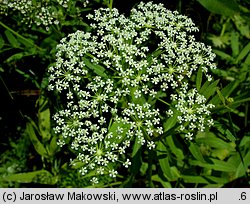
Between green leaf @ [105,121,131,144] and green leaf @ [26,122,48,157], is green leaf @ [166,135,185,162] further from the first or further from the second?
green leaf @ [26,122,48,157]

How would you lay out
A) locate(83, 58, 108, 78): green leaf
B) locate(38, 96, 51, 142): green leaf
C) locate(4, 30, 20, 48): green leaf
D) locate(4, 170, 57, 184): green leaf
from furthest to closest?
1. locate(38, 96, 51, 142): green leaf
2. locate(4, 170, 57, 184): green leaf
3. locate(4, 30, 20, 48): green leaf
4. locate(83, 58, 108, 78): green leaf

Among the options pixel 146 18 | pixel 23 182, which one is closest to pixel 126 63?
pixel 146 18


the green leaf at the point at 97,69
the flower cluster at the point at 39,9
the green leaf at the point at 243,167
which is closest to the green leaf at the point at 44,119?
the flower cluster at the point at 39,9

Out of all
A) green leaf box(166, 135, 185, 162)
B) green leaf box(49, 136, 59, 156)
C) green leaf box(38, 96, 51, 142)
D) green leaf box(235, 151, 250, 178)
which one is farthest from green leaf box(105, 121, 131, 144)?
green leaf box(38, 96, 51, 142)

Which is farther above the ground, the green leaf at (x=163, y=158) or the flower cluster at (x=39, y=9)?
the flower cluster at (x=39, y=9)

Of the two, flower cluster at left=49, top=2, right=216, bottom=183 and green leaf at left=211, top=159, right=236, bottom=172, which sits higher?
flower cluster at left=49, top=2, right=216, bottom=183

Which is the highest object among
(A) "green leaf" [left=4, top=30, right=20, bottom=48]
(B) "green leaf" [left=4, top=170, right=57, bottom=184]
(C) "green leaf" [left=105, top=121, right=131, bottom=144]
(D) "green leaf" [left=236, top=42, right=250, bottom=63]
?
(A) "green leaf" [left=4, top=30, right=20, bottom=48]

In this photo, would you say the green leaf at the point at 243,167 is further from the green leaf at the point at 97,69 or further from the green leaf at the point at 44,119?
the green leaf at the point at 44,119
